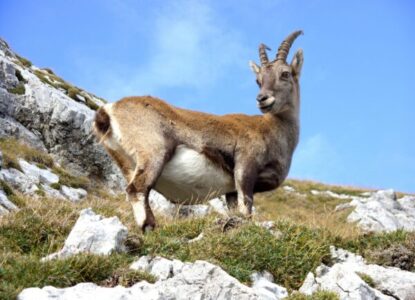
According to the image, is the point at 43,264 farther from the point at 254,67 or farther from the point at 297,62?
the point at 297,62

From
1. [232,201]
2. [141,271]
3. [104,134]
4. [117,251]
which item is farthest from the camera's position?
[232,201]

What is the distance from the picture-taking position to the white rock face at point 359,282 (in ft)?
23.0

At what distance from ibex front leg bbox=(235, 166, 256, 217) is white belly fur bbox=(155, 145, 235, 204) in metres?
0.26

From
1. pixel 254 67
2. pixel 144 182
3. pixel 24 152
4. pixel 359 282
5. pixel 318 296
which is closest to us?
pixel 318 296

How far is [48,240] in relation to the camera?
26.5 feet

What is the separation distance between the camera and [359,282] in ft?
23.0

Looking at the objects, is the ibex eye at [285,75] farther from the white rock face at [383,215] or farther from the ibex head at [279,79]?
the white rock face at [383,215]

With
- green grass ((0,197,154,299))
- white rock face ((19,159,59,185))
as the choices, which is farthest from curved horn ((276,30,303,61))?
white rock face ((19,159,59,185))

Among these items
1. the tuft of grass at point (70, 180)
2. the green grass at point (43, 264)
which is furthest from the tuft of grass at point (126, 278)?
the tuft of grass at point (70, 180)

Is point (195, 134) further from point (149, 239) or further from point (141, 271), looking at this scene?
point (141, 271)

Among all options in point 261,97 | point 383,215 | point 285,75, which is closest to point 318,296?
point 261,97

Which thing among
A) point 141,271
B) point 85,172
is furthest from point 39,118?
point 141,271

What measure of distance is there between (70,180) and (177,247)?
17.3m

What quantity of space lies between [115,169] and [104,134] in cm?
1763
